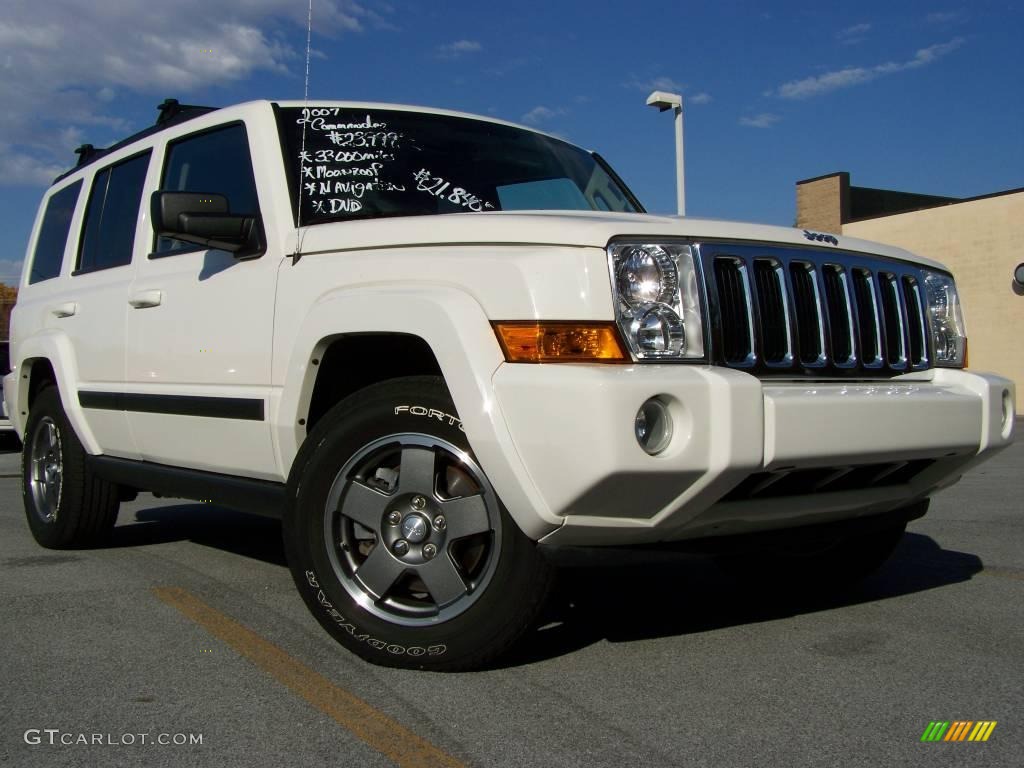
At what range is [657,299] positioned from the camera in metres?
3.14

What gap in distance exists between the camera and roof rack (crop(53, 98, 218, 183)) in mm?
5073

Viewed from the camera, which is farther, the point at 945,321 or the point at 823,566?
the point at 823,566

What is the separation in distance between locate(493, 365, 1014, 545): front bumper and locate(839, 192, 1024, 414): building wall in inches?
821

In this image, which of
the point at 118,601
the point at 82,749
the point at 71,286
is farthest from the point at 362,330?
the point at 71,286

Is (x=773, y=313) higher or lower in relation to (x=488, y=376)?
higher

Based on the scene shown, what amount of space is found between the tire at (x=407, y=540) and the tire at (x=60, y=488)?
2.35m

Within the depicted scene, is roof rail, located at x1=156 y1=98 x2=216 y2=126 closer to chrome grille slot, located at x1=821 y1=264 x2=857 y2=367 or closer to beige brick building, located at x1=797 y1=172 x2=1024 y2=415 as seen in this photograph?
chrome grille slot, located at x1=821 y1=264 x2=857 y2=367

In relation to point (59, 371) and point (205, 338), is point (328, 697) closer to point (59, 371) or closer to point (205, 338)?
point (205, 338)

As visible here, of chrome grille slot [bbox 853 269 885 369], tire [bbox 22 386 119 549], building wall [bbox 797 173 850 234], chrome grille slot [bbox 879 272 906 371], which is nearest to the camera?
chrome grille slot [bbox 853 269 885 369]

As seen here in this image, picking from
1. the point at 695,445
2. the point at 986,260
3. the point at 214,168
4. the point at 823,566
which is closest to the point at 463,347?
the point at 695,445

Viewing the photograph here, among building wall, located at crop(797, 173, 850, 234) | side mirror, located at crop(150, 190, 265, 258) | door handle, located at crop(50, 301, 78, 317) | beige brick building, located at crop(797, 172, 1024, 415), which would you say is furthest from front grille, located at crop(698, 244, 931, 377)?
building wall, located at crop(797, 173, 850, 234)

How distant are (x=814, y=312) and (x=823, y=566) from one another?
1460 millimetres

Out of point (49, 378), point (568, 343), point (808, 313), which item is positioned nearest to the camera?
point (568, 343)

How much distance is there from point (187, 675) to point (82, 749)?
1.98 feet
